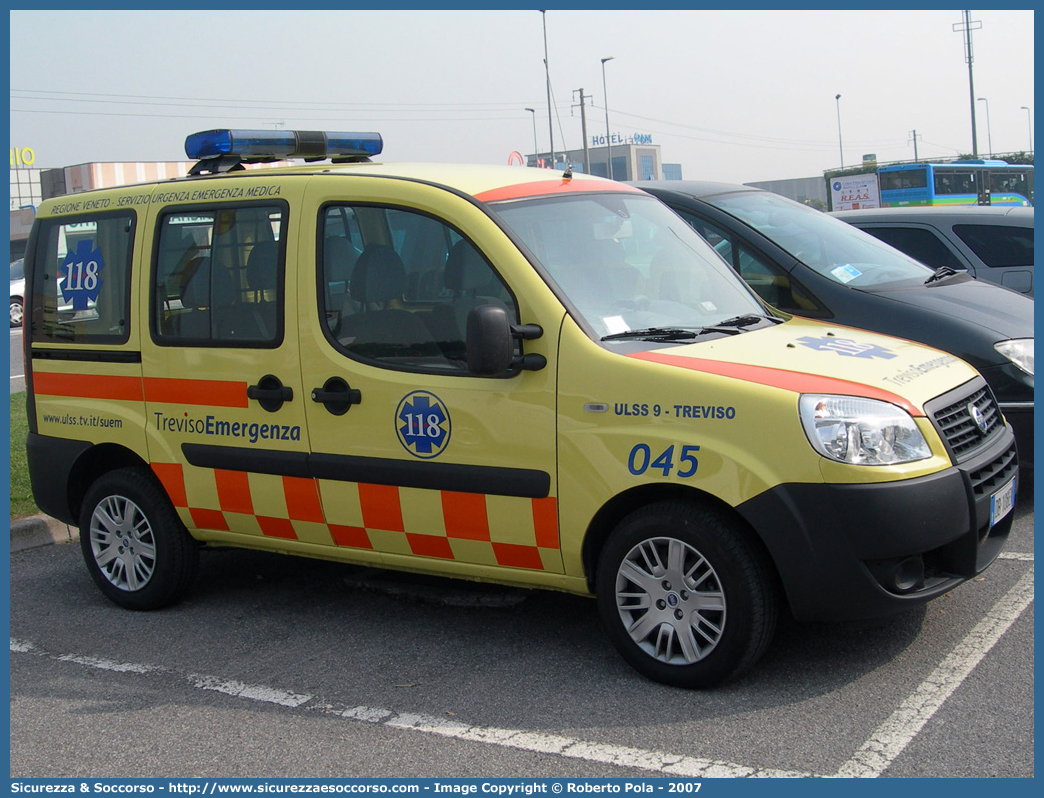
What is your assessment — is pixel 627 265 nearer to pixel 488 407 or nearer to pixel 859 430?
pixel 488 407

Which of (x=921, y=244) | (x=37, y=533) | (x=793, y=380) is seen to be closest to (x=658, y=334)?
(x=793, y=380)

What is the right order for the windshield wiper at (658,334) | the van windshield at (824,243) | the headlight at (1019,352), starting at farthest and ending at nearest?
1. the van windshield at (824,243)
2. the headlight at (1019,352)
3. the windshield wiper at (658,334)

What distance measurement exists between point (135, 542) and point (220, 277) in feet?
4.78

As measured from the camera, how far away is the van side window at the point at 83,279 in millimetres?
5371

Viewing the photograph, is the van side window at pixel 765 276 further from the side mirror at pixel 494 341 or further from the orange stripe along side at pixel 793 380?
the side mirror at pixel 494 341

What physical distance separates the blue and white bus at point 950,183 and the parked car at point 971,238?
24243 millimetres

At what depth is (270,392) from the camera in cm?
478

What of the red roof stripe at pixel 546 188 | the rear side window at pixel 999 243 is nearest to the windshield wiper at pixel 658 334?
the red roof stripe at pixel 546 188

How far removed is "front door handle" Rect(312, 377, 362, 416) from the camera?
4.55 meters

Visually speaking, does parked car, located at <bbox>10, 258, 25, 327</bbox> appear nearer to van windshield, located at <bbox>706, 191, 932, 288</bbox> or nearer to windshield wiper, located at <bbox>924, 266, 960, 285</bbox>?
van windshield, located at <bbox>706, 191, 932, 288</bbox>

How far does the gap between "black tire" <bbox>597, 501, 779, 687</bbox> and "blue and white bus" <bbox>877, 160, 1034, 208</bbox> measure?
29.4 metres

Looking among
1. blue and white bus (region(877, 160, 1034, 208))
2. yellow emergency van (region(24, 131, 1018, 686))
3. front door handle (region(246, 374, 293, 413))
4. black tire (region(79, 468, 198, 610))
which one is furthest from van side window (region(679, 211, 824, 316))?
blue and white bus (region(877, 160, 1034, 208))

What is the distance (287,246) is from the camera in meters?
4.80

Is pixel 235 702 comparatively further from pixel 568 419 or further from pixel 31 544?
pixel 31 544
